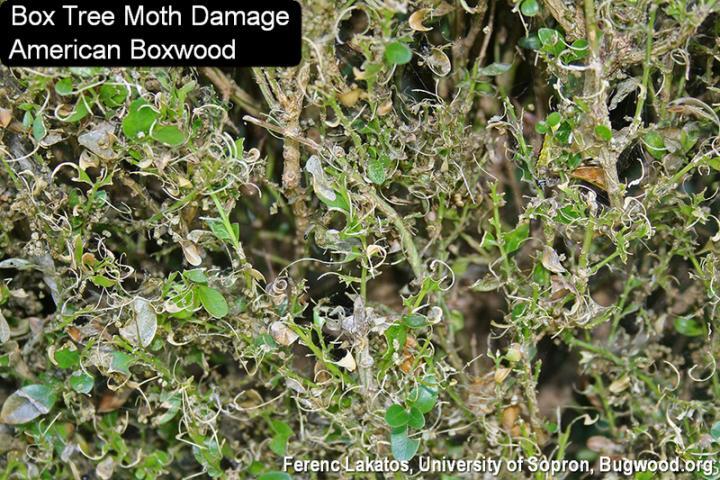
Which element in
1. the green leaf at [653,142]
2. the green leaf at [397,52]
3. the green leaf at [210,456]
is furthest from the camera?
the green leaf at [210,456]

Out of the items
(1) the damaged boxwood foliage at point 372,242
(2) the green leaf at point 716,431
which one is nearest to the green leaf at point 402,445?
(1) the damaged boxwood foliage at point 372,242

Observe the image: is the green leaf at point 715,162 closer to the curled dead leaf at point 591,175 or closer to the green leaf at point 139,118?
the curled dead leaf at point 591,175

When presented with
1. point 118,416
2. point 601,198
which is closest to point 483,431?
point 601,198

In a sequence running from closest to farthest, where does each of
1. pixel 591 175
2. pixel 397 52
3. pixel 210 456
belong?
1. pixel 397 52
2. pixel 591 175
3. pixel 210 456

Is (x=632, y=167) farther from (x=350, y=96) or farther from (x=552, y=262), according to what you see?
(x=350, y=96)

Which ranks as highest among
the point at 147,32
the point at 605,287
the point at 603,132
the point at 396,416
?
the point at 147,32

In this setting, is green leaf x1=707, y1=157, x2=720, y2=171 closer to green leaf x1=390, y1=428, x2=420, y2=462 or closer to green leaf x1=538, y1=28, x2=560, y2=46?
green leaf x1=538, y1=28, x2=560, y2=46

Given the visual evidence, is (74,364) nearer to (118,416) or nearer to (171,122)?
(118,416)

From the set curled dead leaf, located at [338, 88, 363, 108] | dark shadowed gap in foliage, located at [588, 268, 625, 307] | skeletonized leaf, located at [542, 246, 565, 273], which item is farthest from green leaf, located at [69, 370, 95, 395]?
dark shadowed gap in foliage, located at [588, 268, 625, 307]

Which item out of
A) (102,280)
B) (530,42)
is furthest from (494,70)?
(102,280)
